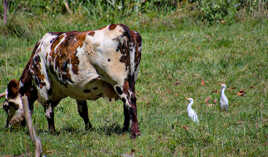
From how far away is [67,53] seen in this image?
7062 mm

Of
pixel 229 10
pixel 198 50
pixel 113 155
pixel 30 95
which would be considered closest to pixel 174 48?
pixel 198 50

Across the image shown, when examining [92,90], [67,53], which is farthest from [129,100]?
[67,53]

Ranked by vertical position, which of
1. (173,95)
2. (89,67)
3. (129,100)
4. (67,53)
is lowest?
(173,95)

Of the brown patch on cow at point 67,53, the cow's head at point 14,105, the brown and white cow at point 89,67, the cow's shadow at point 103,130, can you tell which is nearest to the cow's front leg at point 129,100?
the brown and white cow at point 89,67

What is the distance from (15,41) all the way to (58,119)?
587cm

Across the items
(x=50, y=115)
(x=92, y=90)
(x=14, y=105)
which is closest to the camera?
(x=92, y=90)

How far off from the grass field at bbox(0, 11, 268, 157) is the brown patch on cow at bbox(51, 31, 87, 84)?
38.5 inches

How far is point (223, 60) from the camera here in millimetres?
11211

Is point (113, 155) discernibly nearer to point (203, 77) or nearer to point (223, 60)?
point (203, 77)

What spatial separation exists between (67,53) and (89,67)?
1.54 feet

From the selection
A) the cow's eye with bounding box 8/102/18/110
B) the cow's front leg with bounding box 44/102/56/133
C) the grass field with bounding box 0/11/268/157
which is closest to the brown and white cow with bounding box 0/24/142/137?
the cow's front leg with bounding box 44/102/56/133

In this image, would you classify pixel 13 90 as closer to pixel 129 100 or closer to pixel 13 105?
pixel 13 105

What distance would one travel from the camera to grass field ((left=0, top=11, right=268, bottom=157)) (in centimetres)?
641

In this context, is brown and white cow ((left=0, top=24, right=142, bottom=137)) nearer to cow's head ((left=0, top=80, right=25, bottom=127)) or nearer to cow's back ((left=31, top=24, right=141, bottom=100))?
cow's back ((left=31, top=24, right=141, bottom=100))
